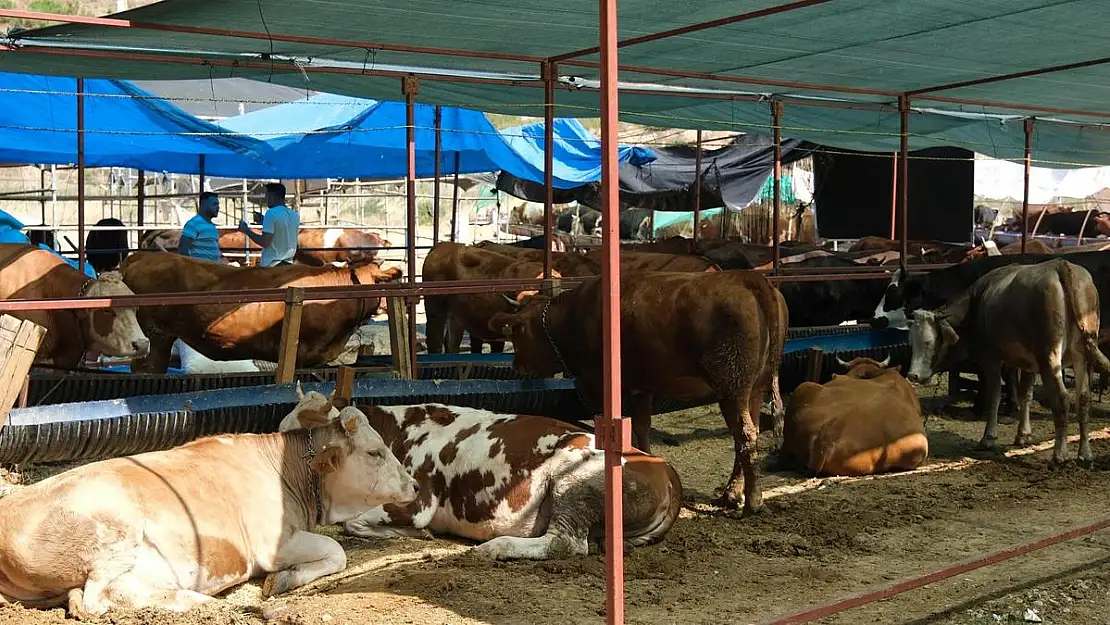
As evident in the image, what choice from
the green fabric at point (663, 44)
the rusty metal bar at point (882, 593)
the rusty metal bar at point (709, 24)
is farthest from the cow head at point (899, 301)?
the rusty metal bar at point (882, 593)

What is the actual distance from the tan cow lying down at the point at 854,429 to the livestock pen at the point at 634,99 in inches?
16.3

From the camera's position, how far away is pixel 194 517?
4766mm

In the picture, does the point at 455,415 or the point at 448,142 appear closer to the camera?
the point at 455,415

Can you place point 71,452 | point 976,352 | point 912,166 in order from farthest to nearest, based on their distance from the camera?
Answer: 1. point 912,166
2. point 976,352
3. point 71,452

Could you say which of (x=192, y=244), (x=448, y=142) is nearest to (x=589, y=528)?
(x=192, y=244)

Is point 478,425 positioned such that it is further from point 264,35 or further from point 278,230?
point 278,230

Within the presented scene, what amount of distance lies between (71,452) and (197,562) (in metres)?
1.70

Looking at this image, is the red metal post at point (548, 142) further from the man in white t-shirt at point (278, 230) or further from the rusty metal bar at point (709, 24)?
the man in white t-shirt at point (278, 230)

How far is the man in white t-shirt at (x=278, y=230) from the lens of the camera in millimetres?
12305

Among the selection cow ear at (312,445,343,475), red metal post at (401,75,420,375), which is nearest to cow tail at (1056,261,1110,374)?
red metal post at (401,75,420,375)

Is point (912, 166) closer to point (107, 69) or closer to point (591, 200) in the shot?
point (591, 200)

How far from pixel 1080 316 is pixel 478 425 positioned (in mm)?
4507

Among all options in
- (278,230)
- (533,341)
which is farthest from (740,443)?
(278,230)

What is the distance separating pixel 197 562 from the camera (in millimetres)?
4719
